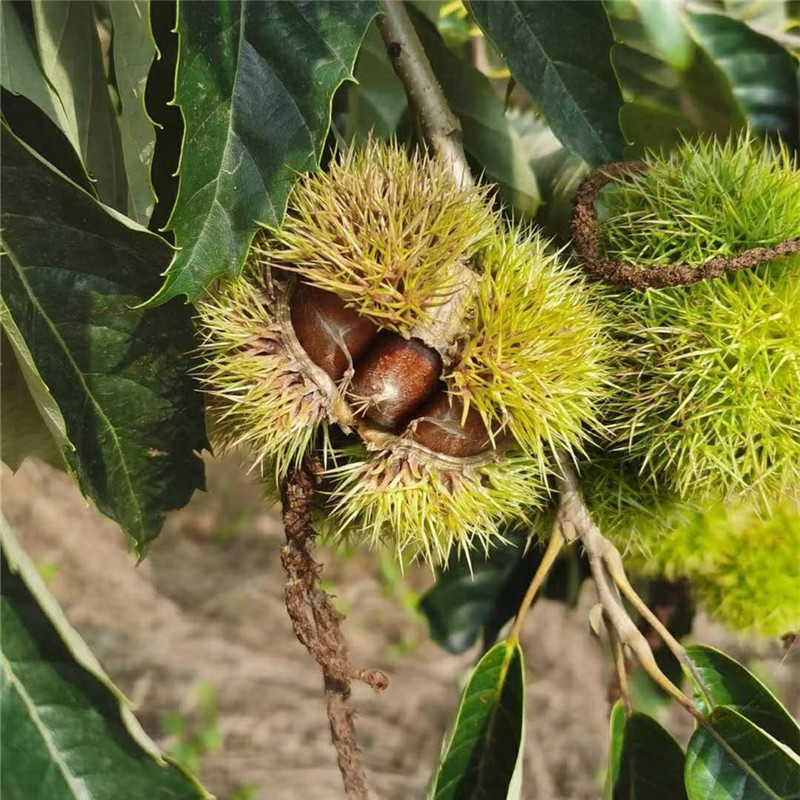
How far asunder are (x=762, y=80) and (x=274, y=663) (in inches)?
79.8

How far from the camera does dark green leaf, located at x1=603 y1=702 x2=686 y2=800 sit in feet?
2.74

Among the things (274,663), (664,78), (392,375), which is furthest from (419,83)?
(274,663)

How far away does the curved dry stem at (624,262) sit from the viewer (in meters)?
0.69

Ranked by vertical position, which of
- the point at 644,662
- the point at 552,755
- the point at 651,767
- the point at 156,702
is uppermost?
the point at 644,662

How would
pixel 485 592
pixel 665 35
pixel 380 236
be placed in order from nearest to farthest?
pixel 380 236 → pixel 665 35 → pixel 485 592

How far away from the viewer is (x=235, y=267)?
2.06ft

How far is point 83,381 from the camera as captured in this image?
28.9 inches

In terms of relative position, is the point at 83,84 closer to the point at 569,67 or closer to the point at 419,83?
the point at 419,83

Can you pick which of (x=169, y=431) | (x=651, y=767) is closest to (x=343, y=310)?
(x=169, y=431)

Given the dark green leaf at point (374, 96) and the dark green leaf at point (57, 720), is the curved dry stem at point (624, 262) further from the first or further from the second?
the dark green leaf at point (57, 720)

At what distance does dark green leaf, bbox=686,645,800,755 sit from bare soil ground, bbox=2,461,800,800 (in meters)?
1.51

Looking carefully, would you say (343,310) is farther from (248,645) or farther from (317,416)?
(248,645)

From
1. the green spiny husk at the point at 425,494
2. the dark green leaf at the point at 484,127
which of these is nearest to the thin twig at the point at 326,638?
the green spiny husk at the point at 425,494

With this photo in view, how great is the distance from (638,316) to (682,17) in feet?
1.87
